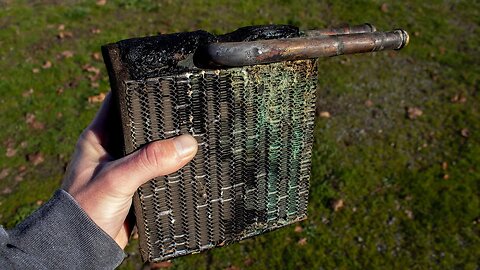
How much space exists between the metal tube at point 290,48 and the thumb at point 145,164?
1.40 feet

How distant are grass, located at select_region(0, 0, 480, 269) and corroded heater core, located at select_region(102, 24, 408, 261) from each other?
1.60 m

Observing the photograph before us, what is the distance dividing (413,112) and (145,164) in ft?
13.6

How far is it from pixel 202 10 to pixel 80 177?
5.31m

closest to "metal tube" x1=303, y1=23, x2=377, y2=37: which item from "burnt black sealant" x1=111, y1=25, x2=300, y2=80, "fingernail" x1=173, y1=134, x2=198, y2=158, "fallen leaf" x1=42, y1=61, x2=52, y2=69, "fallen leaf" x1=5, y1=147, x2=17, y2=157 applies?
"burnt black sealant" x1=111, y1=25, x2=300, y2=80

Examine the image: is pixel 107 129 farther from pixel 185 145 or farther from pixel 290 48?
pixel 290 48

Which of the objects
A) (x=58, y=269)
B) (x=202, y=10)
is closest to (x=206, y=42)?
(x=58, y=269)

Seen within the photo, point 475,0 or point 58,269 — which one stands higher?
point 58,269

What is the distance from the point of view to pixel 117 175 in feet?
6.63

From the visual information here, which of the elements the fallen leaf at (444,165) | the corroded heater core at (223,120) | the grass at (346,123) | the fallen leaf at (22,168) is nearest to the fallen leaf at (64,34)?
the grass at (346,123)

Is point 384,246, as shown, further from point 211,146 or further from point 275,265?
point 211,146

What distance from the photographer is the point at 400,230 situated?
4172 mm

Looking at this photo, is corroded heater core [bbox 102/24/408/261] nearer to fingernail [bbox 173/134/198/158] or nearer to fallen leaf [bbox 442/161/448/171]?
fingernail [bbox 173/134/198/158]

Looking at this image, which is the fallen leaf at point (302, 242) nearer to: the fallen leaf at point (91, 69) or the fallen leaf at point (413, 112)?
the fallen leaf at point (413, 112)

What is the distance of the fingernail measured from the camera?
82.0 inches
